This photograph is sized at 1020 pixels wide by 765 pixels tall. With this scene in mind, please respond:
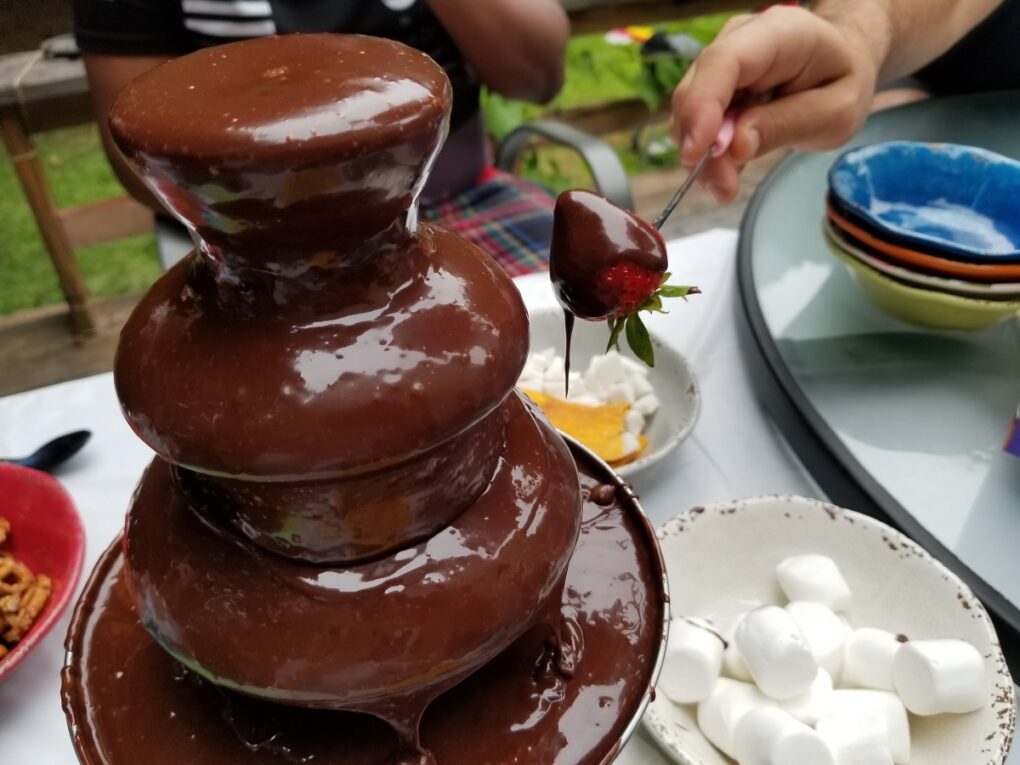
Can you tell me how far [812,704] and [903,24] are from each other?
1.39 m

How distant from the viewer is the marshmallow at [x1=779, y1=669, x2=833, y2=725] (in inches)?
33.5

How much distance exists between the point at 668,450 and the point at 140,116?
838 mm

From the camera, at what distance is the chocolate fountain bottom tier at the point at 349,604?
1.63 feet

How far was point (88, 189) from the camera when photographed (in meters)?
3.93

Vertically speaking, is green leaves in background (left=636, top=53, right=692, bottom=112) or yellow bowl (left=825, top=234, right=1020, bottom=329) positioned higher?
yellow bowl (left=825, top=234, right=1020, bottom=329)

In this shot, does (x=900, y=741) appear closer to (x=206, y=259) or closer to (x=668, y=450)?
(x=668, y=450)

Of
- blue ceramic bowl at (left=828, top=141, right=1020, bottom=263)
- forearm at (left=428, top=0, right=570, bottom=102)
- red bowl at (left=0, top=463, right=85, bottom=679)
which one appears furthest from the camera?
forearm at (left=428, top=0, right=570, bottom=102)

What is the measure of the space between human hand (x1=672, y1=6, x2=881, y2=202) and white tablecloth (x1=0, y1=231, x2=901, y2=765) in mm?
281

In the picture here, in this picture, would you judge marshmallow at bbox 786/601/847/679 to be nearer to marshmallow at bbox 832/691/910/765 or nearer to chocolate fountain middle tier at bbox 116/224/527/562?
marshmallow at bbox 832/691/910/765

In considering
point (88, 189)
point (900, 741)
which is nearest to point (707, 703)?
point (900, 741)

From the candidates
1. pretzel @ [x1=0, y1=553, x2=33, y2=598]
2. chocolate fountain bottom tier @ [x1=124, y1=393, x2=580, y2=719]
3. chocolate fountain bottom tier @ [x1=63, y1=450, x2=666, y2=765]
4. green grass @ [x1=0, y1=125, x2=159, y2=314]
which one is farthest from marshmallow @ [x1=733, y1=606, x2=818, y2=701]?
green grass @ [x1=0, y1=125, x2=159, y2=314]

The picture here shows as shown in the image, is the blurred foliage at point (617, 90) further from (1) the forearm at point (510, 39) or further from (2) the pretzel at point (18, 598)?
(2) the pretzel at point (18, 598)

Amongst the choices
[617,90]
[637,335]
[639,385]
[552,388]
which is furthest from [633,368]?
[617,90]

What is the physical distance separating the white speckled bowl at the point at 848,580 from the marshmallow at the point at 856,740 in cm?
8
